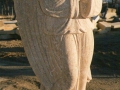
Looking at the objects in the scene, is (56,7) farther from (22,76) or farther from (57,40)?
(22,76)

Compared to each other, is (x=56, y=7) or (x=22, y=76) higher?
(x=56, y=7)

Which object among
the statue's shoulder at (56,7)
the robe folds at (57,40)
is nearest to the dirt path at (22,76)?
the robe folds at (57,40)

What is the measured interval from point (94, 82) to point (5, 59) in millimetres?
3137

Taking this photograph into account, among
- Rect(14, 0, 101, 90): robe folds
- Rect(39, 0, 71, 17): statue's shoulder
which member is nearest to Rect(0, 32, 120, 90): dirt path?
Rect(14, 0, 101, 90): robe folds

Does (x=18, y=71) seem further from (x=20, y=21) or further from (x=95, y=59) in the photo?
(x=20, y=21)

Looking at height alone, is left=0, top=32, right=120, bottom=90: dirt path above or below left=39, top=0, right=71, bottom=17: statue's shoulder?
below

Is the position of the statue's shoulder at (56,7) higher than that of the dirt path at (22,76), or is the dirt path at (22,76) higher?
the statue's shoulder at (56,7)

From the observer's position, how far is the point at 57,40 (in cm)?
280

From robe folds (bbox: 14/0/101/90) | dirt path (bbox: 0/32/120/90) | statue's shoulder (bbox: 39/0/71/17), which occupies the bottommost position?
dirt path (bbox: 0/32/120/90)

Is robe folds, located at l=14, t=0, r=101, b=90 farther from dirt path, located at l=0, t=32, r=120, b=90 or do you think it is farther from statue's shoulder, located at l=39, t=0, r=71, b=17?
dirt path, located at l=0, t=32, r=120, b=90

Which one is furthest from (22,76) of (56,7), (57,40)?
(56,7)

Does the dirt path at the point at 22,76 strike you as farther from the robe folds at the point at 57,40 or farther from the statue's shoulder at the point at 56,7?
the statue's shoulder at the point at 56,7

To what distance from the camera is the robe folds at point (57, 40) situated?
2732 mm

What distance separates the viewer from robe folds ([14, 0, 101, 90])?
273 cm
